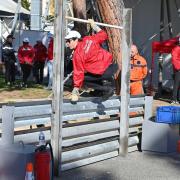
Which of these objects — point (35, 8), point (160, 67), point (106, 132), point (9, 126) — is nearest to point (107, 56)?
point (106, 132)

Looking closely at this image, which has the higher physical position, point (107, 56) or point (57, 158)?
point (107, 56)

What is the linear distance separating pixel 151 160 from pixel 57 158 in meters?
1.96

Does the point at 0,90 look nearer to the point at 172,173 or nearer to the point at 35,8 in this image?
the point at 172,173

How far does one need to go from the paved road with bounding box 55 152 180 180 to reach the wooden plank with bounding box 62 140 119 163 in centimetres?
17

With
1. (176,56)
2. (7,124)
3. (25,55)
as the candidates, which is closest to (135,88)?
(176,56)

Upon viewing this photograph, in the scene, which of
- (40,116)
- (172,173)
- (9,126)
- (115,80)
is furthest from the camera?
(115,80)

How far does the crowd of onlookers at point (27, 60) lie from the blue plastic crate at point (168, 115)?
10.3 meters

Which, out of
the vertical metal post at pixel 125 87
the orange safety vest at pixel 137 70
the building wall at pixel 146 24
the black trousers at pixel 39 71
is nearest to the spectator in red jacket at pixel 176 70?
the building wall at pixel 146 24

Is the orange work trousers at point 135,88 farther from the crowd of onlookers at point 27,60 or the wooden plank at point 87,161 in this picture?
the crowd of onlookers at point 27,60

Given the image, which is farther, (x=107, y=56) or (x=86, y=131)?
(x=107, y=56)

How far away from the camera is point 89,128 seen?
7.86 metres

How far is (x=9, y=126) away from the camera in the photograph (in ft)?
21.3

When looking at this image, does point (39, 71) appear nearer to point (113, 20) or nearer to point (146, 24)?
point (146, 24)

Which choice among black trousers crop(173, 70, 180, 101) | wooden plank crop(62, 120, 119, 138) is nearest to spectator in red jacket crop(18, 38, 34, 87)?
black trousers crop(173, 70, 180, 101)
